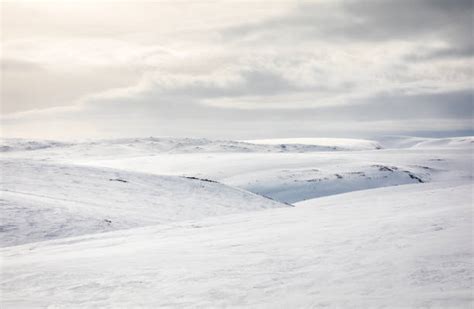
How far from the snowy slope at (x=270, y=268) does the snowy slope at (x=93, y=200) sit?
178 inches

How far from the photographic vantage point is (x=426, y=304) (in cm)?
511

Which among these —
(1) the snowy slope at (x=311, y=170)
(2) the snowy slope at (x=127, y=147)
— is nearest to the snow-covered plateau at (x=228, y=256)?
(1) the snowy slope at (x=311, y=170)

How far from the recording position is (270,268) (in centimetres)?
735

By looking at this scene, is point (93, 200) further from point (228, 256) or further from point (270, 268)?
point (270, 268)

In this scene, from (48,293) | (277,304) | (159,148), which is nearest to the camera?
(277,304)

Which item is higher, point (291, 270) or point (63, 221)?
point (291, 270)

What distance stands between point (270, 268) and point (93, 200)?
1531 cm

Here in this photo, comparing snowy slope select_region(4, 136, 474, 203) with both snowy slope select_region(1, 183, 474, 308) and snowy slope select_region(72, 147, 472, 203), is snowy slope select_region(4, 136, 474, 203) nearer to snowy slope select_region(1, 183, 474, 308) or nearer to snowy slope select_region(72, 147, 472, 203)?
snowy slope select_region(72, 147, 472, 203)

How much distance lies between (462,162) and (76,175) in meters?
42.6

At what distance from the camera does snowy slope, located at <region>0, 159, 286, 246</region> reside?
15.7 m

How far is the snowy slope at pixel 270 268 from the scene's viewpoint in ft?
19.0

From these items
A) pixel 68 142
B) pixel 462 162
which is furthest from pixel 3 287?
pixel 68 142

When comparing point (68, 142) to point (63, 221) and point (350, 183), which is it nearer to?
point (350, 183)

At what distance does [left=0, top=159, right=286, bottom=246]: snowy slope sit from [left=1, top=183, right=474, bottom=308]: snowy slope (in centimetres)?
451
